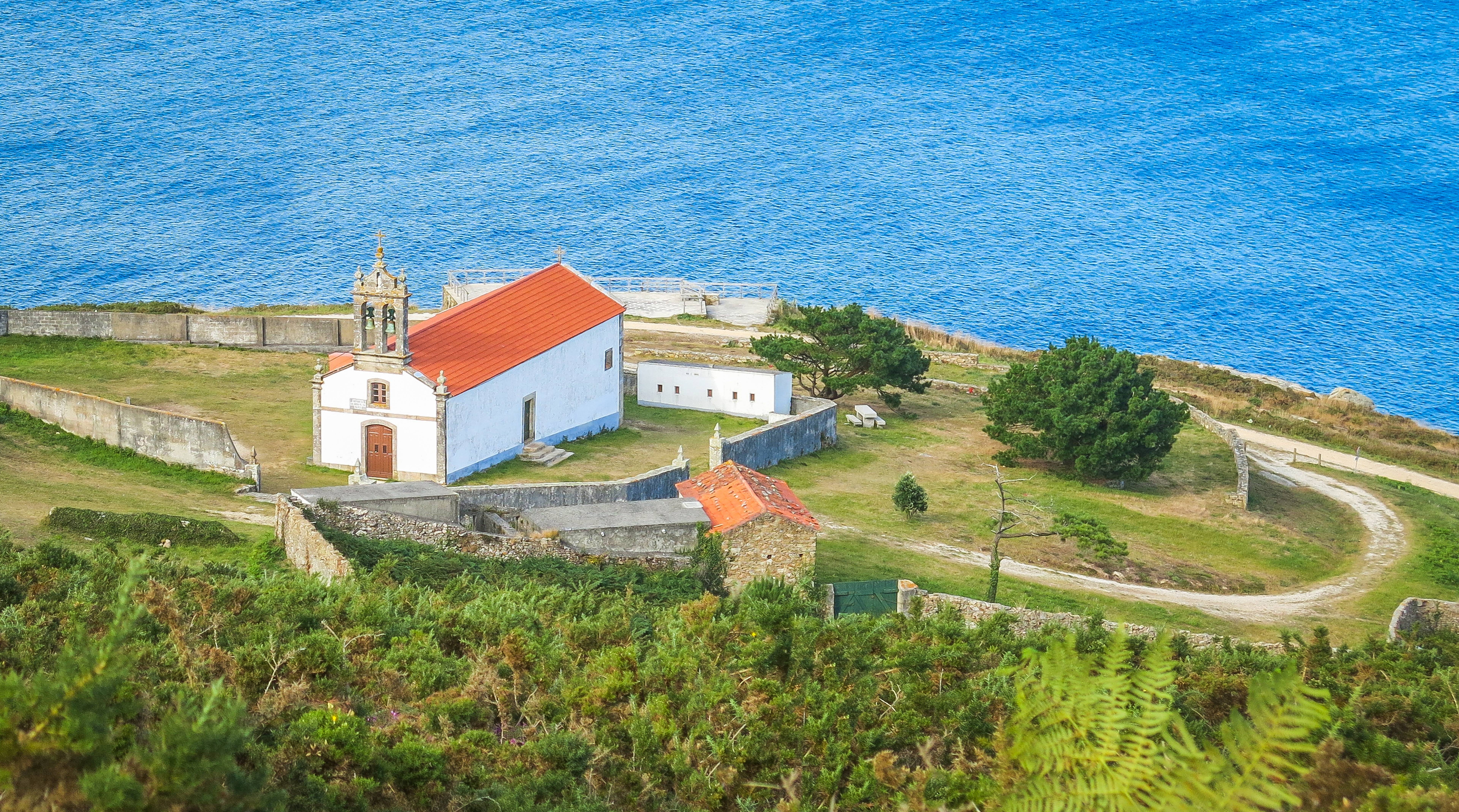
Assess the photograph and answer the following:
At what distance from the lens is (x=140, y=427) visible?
1790 inches

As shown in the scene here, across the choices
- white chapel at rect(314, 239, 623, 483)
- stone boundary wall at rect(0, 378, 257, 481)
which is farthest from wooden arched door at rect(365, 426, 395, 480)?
stone boundary wall at rect(0, 378, 257, 481)

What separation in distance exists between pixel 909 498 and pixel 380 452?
1753cm

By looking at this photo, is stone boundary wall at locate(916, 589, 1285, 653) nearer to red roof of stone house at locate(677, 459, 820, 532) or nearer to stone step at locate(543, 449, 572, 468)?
red roof of stone house at locate(677, 459, 820, 532)

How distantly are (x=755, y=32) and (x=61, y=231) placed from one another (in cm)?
7476

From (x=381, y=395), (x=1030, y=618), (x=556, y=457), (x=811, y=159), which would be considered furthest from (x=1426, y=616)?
(x=811, y=159)

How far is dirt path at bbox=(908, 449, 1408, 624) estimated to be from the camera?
4131cm

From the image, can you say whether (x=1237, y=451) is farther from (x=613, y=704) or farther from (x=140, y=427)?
(x=613, y=704)

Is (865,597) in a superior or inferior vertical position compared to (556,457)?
inferior

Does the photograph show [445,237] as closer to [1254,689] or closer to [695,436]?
[695,436]

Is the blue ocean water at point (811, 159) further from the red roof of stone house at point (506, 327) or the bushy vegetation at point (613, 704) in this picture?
the bushy vegetation at point (613, 704)

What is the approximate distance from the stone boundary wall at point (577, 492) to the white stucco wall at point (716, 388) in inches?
464

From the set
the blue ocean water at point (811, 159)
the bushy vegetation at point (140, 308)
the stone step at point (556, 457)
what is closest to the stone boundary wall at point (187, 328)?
the bushy vegetation at point (140, 308)

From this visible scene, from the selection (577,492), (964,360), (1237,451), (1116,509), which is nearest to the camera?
(577,492)

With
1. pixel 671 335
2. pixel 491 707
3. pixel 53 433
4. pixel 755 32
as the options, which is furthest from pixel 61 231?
pixel 491 707
